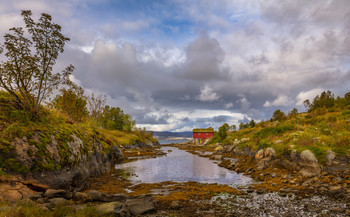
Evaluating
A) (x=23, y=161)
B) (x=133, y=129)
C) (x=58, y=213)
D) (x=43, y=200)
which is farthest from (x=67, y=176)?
(x=133, y=129)

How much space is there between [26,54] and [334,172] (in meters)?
27.2

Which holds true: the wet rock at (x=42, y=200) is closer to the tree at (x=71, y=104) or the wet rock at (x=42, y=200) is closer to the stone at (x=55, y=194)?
the stone at (x=55, y=194)

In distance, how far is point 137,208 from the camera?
31.7 feet

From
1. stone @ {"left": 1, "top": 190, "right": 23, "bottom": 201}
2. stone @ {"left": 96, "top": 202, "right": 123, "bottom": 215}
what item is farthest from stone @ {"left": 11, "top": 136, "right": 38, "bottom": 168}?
stone @ {"left": 96, "top": 202, "right": 123, "bottom": 215}

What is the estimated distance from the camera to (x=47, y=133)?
1343cm

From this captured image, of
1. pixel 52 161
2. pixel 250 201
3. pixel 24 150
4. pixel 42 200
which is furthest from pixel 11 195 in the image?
pixel 250 201

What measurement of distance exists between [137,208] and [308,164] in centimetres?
1631

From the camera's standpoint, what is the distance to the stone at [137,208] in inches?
342

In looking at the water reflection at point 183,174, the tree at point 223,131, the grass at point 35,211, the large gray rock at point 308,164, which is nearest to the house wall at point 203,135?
the tree at point 223,131

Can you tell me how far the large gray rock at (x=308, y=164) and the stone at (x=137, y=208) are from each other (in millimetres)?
14575

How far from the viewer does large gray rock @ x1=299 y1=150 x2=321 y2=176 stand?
53.4 feet

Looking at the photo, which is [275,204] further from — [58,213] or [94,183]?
[94,183]

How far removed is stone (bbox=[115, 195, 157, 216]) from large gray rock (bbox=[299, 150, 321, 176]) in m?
14.6

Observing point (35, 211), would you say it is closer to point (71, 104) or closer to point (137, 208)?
point (137, 208)
